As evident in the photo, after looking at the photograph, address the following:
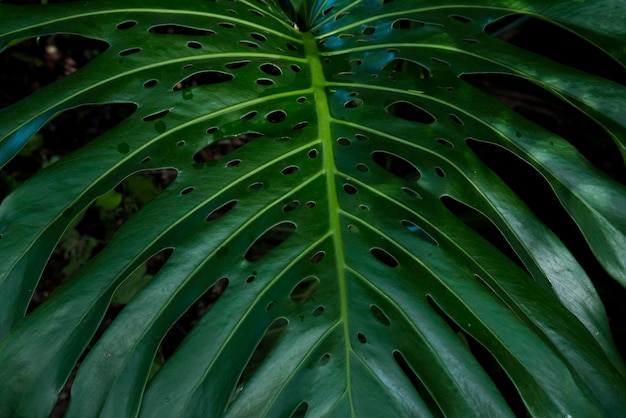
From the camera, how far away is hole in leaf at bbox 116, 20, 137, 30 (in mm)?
897

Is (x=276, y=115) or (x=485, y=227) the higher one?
(x=276, y=115)

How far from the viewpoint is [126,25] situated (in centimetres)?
97

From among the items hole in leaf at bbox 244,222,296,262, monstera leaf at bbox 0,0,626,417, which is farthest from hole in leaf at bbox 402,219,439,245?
hole in leaf at bbox 244,222,296,262

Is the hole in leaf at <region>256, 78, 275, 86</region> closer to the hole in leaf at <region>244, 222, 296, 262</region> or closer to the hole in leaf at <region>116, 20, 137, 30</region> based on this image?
the hole in leaf at <region>116, 20, 137, 30</region>

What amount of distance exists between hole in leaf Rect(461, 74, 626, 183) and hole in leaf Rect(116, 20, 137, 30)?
1.04 meters

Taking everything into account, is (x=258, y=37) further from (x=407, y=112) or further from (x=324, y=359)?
(x=407, y=112)

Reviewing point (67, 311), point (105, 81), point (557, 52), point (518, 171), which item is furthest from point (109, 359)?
point (557, 52)

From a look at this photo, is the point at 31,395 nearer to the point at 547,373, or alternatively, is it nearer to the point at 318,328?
the point at 318,328

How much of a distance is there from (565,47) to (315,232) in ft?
4.34

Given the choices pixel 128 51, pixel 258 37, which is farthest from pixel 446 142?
pixel 128 51

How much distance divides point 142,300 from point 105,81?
1.03ft

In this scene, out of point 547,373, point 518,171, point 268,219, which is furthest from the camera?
point 518,171

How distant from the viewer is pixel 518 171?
1.77m

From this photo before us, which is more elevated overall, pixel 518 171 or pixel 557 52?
pixel 557 52
